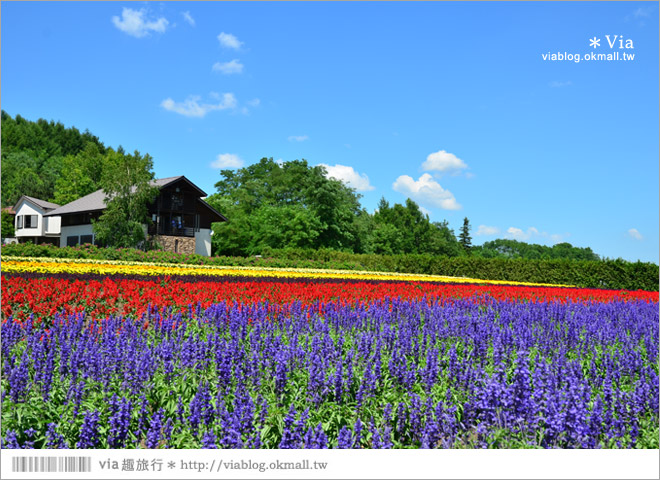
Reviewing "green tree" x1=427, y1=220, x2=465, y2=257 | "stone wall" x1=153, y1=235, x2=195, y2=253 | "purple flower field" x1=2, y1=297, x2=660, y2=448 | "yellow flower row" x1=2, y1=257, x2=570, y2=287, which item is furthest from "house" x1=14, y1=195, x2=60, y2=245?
"purple flower field" x1=2, y1=297, x2=660, y2=448

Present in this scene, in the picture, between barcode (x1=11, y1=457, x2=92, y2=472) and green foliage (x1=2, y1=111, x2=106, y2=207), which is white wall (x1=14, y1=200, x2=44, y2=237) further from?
barcode (x1=11, y1=457, x2=92, y2=472)

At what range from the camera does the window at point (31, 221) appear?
206 ft

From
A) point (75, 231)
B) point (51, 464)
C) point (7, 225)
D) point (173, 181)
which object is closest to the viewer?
point (51, 464)

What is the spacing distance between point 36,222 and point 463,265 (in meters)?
52.2

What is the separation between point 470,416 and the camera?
15.0 feet

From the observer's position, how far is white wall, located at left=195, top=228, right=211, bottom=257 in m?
50.3

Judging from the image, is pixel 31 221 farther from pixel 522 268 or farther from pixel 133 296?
pixel 133 296

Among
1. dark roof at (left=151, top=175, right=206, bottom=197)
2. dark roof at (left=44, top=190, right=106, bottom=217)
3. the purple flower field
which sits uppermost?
dark roof at (left=151, top=175, right=206, bottom=197)

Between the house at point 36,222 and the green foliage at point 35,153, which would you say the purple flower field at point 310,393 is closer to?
the house at point 36,222

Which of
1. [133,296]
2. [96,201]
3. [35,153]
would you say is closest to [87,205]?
[96,201]

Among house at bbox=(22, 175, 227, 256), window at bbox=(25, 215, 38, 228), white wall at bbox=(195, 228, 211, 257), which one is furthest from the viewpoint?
window at bbox=(25, 215, 38, 228)

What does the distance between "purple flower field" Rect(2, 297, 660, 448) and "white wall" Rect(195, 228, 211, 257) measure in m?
43.1

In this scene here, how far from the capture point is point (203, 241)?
167 feet

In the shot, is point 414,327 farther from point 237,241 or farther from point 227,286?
point 237,241
